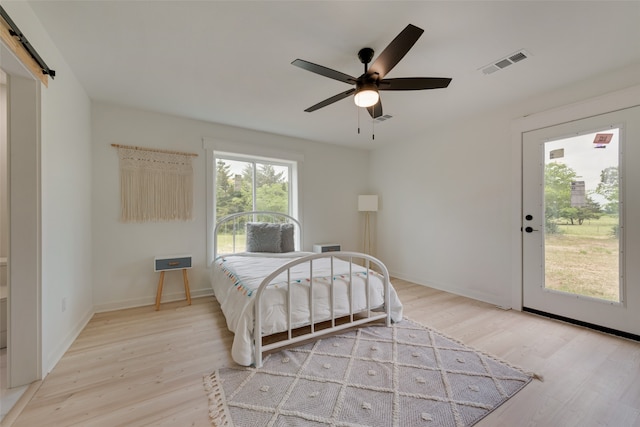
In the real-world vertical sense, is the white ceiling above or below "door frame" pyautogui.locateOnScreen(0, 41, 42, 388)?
above

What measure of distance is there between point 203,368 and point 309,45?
8.34ft

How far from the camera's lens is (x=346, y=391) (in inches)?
61.7

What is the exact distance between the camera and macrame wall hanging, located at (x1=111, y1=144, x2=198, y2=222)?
298 cm

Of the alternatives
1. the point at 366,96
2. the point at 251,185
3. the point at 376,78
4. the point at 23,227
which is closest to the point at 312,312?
the point at 366,96

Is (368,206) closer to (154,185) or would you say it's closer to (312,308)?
(312,308)

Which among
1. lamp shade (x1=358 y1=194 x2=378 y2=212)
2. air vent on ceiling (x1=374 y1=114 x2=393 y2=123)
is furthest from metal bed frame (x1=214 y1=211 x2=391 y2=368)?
lamp shade (x1=358 y1=194 x2=378 y2=212)

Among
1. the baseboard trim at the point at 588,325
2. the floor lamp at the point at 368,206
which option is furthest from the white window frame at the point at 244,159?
the baseboard trim at the point at 588,325

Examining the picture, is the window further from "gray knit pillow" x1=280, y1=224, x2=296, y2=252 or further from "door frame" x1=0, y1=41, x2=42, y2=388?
"door frame" x1=0, y1=41, x2=42, y2=388

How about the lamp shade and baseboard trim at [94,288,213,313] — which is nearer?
baseboard trim at [94,288,213,313]

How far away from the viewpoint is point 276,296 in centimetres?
197

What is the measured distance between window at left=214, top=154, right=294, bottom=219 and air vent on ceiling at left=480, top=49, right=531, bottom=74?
284 cm

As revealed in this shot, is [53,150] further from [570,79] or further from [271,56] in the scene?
[570,79]

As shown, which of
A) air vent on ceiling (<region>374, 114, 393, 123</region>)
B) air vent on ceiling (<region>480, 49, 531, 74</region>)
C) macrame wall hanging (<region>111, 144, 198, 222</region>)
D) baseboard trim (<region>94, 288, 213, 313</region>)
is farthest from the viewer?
air vent on ceiling (<region>374, 114, 393, 123</region>)

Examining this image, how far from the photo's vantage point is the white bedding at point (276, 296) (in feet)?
6.08
